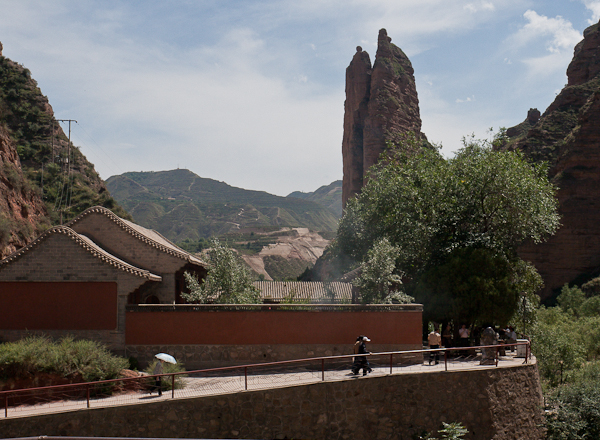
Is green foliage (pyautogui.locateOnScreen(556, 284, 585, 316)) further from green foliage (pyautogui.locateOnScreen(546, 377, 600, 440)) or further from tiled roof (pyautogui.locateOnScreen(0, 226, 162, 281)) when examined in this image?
tiled roof (pyautogui.locateOnScreen(0, 226, 162, 281))

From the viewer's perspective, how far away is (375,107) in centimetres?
8788

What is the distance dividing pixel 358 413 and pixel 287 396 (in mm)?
2325

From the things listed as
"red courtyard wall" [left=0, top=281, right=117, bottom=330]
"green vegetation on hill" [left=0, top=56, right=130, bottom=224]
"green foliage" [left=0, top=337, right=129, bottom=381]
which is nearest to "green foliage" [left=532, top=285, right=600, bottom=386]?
"green foliage" [left=0, top=337, right=129, bottom=381]

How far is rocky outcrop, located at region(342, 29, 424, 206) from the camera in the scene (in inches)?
3430

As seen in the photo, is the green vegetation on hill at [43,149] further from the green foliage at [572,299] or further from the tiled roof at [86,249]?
the green foliage at [572,299]

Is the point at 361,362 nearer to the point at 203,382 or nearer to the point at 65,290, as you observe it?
the point at 203,382

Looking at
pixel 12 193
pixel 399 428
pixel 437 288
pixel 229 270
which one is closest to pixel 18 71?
pixel 12 193

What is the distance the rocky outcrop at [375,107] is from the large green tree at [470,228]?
60.4 metres

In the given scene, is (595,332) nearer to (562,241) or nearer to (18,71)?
(562,241)

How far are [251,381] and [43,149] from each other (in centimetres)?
5060

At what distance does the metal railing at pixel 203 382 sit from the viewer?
14477mm

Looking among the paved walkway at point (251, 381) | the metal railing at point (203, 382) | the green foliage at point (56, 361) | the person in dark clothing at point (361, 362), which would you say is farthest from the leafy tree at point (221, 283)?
the person in dark clothing at point (361, 362)

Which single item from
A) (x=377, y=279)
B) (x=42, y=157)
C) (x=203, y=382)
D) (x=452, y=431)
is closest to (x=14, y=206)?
(x=42, y=157)

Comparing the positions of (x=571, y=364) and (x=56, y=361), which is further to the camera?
(x=571, y=364)
